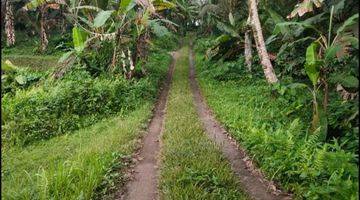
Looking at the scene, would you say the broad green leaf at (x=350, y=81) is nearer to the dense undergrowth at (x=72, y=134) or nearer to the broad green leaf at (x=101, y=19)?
the dense undergrowth at (x=72, y=134)

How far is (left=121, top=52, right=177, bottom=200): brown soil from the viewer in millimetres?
5887

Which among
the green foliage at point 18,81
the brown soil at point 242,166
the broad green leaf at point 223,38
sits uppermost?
the broad green leaf at point 223,38

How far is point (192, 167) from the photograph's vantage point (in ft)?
20.4

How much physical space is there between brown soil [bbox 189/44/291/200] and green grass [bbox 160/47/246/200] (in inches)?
10.5

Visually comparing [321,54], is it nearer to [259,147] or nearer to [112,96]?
[259,147]

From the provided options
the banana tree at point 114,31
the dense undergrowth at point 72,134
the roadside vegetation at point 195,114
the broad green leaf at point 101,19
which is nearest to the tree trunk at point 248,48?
the roadside vegetation at point 195,114

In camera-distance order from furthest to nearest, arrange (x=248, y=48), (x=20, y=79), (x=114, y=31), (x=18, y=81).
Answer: (x=248, y=48) < (x=20, y=79) < (x=18, y=81) < (x=114, y=31)

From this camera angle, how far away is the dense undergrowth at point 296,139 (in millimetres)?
5176

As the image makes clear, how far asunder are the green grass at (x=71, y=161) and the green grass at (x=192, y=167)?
34.8 inches

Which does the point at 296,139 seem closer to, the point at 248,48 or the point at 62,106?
the point at 62,106

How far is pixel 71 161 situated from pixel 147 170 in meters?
1.30

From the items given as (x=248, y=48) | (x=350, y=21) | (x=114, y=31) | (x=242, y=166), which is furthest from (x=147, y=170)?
(x=248, y=48)

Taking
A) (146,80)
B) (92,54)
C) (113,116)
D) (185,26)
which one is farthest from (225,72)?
(185,26)

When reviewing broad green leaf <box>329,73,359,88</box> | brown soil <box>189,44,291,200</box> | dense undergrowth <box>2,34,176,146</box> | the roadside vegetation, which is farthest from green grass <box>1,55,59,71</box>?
broad green leaf <box>329,73,359,88</box>
